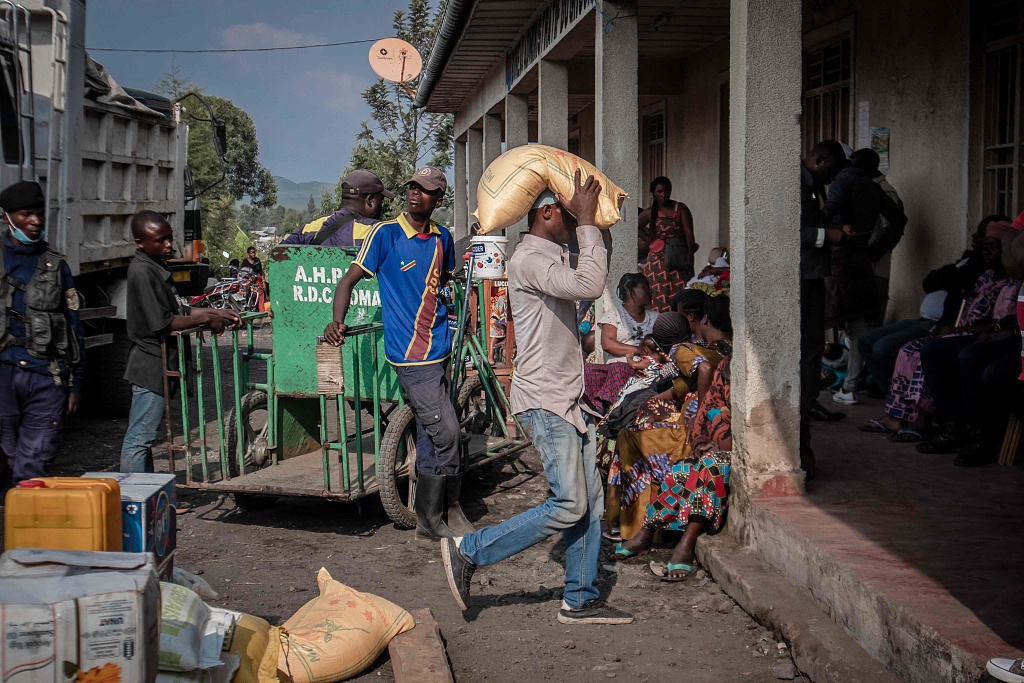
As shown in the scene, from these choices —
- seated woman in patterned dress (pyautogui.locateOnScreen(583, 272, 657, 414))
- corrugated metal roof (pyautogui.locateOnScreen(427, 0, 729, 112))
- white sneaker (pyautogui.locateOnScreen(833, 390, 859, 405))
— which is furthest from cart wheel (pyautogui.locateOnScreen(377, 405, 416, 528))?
corrugated metal roof (pyautogui.locateOnScreen(427, 0, 729, 112))

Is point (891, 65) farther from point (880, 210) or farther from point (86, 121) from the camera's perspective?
point (86, 121)

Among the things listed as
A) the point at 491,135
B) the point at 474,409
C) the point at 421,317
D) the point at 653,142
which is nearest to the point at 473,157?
the point at 491,135

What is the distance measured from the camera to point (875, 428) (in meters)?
6.44

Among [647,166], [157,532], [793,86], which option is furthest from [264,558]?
[647,166]

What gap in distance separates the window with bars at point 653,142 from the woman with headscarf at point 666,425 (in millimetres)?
8691

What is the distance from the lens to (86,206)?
8.45 metres

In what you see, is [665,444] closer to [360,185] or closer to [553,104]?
[360,185]

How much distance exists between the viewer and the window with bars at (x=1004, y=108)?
21.9ft

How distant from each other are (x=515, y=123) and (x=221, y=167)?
23.8 meters

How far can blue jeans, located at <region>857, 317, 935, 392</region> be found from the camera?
675 cm

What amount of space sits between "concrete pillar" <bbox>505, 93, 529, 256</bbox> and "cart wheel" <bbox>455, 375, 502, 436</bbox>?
17.9ft

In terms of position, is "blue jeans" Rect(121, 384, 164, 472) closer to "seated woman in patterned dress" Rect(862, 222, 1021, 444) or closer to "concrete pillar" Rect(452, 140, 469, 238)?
"seated woman in patterned dress" Rect(862, 222, 1021, 444)

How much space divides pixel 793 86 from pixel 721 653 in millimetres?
2614

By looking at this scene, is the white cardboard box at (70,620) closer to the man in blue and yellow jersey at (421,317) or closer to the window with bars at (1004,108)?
the man in blue and yellow jersey at (421,317)
